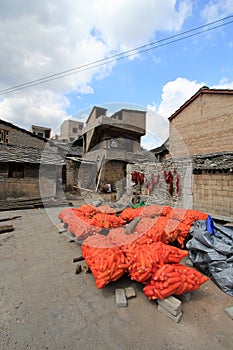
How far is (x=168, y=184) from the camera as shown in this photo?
7242 mm

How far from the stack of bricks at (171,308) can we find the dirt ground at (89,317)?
56 millimetres

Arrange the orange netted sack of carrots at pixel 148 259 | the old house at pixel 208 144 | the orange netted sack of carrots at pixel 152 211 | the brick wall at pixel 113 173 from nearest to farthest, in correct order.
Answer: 1. the orange netted sack of carrots at pixel 148 259
2. the orange netted sack of carrots at pixel 152 211
3. the old house at pixel 208 144
4. the brick wall at pixel 113 173

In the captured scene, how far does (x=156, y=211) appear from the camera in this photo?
509 centimetres

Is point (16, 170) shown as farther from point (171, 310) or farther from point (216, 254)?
point (216, 254)

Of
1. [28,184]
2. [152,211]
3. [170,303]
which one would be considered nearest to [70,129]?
[28,184]

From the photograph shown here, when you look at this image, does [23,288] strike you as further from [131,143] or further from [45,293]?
[131,143]

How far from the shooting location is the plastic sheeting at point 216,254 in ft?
8.49

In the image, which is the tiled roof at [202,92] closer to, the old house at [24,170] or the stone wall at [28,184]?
the old house at [24,170]

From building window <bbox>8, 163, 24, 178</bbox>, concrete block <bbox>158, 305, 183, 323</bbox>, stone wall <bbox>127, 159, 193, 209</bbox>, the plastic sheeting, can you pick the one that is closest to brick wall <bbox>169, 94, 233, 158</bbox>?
stone wall <bbox>127, 159, 193, 209</bbox>

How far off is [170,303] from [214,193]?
4537 millimetres

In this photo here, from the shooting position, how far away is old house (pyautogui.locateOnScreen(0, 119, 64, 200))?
9.44m

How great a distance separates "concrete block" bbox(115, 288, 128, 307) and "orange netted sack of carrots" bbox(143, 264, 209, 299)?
0.35 metres

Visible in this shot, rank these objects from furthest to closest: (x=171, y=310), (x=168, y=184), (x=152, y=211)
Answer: (x=168, y=184)
(x=152, y=211)
(x=171, y=310)

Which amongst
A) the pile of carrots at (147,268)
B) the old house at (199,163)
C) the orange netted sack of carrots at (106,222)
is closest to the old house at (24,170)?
the old house at (199,163)
